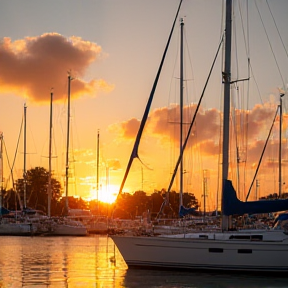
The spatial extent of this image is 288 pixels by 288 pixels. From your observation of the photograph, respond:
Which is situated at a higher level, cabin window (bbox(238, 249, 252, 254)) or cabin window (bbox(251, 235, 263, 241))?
cabin window (bbox(251, 235, 263, 241))

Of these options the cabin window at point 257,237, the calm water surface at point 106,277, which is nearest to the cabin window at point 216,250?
the calm water surface at point 106,277

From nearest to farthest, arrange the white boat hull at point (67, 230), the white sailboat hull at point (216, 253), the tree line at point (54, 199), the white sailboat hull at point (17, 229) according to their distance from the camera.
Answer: the white sailboat hull at point (216, 253), the white boat hull at point (67, 230), the white sailboat hull at point (17, 229), the tree line at point (54, 199)

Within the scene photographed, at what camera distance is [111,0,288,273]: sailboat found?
87.2 feet

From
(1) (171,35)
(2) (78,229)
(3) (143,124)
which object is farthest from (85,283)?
(2) (78,229)

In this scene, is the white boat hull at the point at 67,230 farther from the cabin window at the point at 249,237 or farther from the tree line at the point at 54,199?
the cabin window at the point at 249,237

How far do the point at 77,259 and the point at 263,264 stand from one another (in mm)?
12983

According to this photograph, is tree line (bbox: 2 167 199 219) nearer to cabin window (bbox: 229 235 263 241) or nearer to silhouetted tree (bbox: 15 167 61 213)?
silhouetted tree (bbox: 15 167 61 213)

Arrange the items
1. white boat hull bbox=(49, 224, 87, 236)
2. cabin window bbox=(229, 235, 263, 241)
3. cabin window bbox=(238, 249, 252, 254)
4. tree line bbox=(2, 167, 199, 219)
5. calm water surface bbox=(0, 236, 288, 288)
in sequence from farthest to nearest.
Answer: tree line bbox=(2, 167, 199, 219)
white boat hull bbox=(49, 224, 87, 236)
cabin window bbox=(229, 235, 263, 241)
cabin window bbox=(238, 249, 252, 254)
calm water surface bbox=(0, 236, 288, 288)

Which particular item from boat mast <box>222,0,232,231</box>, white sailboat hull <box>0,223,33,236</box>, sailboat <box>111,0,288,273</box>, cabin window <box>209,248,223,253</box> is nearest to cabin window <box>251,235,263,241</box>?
sailboat <box>111,0,288,273</box>

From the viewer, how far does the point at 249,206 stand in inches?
1057

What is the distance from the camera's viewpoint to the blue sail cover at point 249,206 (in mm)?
26844

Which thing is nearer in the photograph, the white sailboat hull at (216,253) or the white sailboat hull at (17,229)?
the white sailboat hull at (216,253)

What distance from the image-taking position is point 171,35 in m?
31.7

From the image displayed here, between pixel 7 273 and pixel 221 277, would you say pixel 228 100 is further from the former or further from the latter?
pixel 7 273
